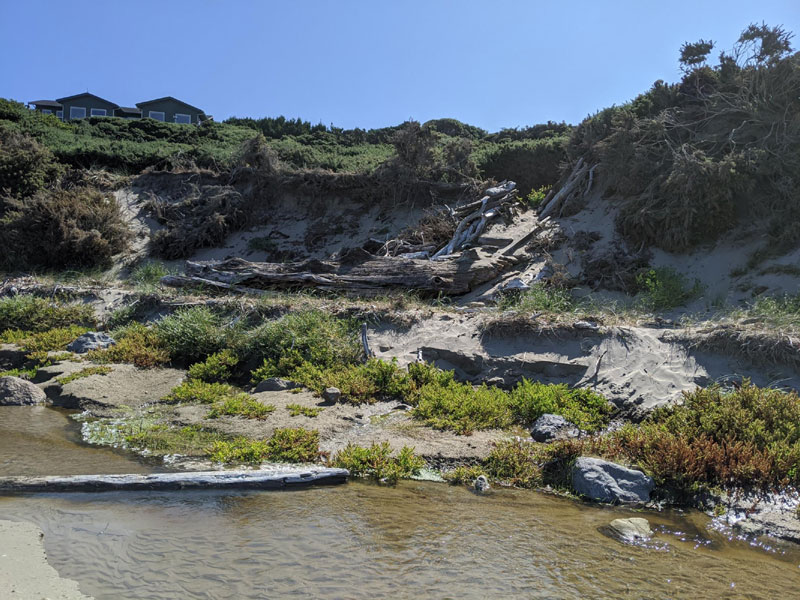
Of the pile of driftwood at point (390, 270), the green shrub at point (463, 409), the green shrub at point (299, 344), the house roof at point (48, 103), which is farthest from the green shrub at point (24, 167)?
the house roof at point (48, 103)

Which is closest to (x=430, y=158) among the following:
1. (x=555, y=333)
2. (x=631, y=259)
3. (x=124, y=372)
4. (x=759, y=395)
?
(x=631, y=259)

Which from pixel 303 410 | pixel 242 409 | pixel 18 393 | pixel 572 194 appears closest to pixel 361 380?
pixel 303 410

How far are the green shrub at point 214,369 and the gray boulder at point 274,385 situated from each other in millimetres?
961

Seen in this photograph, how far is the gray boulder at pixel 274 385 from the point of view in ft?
29.1

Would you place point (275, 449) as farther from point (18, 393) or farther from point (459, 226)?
point (459, 226)

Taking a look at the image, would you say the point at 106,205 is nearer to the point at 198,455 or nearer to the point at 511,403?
the point at 198,455

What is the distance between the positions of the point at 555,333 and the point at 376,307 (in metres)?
3.30

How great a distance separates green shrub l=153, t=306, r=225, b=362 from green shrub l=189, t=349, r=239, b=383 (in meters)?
0.45

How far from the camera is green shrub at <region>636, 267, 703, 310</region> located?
10.2 metres

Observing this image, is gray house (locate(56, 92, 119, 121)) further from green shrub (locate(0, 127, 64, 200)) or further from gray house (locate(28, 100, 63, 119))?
green shrub (locate(0, 127, 64, 200))

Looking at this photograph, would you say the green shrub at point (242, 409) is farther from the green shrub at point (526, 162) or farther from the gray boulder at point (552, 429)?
the green shrub at point (526, 162)

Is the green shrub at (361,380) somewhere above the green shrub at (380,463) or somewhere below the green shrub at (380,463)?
above

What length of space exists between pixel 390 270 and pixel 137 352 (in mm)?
4994

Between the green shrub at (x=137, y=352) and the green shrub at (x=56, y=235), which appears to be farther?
the green shrub at (x=56, y=235)
